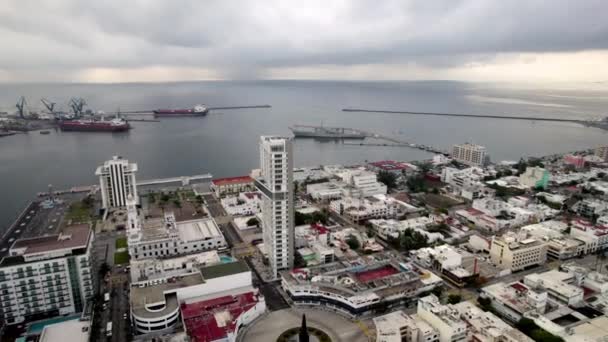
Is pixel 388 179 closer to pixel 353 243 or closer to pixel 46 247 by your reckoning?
pixel 353 243

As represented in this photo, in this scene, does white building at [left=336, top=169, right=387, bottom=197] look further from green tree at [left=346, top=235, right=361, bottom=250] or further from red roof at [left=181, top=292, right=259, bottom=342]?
red roof at [left=181, top=292, right=259, bottom=342]

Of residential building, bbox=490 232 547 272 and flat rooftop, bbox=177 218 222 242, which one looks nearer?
residential building, bbox=490 232 547 272

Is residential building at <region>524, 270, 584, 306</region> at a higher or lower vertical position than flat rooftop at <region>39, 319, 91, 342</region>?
lower

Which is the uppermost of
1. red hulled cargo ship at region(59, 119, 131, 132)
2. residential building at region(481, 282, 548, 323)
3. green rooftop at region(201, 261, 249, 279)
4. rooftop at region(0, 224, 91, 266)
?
red hulled cargo ship at region(59, 119, 131, 132)

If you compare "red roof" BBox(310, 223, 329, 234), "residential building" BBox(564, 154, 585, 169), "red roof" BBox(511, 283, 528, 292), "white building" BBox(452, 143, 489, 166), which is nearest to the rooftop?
"red roof" BBox(310, 223, 329, 234)

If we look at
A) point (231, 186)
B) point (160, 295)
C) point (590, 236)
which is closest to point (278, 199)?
point (160, 295)

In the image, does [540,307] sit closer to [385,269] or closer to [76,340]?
[385,269]

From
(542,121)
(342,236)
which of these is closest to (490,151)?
(542,121)
